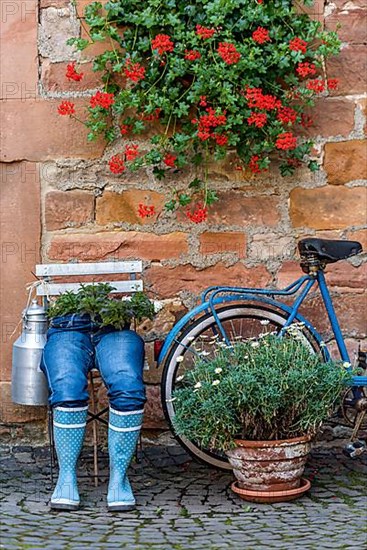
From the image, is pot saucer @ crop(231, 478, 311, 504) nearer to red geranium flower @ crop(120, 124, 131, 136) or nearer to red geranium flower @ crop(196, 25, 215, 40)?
red geranium flower @ crop(120, 124, 131, 136)

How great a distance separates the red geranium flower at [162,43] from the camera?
5.07m

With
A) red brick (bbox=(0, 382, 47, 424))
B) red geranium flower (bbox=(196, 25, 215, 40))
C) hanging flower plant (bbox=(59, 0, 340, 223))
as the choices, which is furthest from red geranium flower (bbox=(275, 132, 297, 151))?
red brick (bbox=(0, 382, 47, 424))

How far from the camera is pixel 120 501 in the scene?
4.45 metres

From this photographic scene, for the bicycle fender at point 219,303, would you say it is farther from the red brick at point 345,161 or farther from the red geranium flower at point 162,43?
the red geranium flower at point 162,43

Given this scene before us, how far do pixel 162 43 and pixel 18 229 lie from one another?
4.09 feet

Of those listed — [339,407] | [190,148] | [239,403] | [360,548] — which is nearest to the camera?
[360,548]

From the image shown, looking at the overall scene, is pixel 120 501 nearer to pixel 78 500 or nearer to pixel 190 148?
pixel 78 500

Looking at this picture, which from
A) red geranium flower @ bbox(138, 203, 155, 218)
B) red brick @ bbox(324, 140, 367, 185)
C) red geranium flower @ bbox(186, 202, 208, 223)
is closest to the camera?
red geranium flower @ bbox(186, 202, 208, 223)

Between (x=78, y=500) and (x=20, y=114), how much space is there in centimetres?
211

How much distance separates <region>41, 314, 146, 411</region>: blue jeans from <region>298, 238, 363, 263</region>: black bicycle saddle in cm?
95

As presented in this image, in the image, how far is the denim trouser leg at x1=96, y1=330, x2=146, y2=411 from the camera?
14.8 feet

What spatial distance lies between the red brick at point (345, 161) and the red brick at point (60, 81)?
1.28m

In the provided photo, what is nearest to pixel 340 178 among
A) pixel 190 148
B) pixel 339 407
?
pixel 190 148

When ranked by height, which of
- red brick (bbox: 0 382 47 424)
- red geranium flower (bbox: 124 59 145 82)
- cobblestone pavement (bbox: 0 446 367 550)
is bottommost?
cobblestone pavement (bbox: 0 446 367 550)
